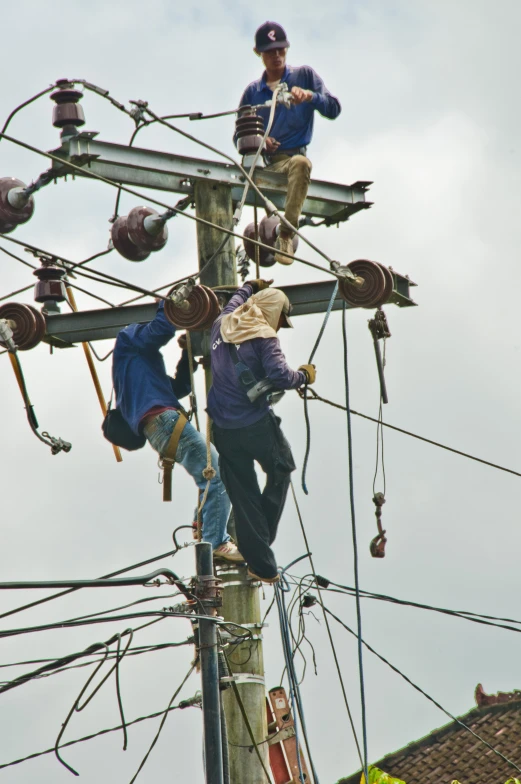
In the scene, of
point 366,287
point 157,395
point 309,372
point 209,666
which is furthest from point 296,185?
point 209,666

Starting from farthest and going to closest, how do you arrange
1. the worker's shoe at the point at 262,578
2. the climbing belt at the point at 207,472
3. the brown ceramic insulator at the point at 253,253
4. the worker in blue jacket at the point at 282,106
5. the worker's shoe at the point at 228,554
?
1. the brown ceramic insulator at the point at 253,253
2. the worker in blue jacket at the point at 282,106
3. the climbing belt at the point at 207,472
4. the worker's shoe at the point at 228,554
5. the worker's shoe at the point at 262,578

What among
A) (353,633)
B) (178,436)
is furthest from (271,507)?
(353,633)

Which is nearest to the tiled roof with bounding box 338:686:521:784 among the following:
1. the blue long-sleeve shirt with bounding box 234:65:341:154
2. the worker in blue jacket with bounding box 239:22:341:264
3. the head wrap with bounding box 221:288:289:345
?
the worker in blue jacket with bounding box 239:22:341:264

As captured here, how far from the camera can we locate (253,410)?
9.09 metres

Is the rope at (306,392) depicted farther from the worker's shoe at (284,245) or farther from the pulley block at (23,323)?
the pulley block at (23,323)

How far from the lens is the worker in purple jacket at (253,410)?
8961 millimetres

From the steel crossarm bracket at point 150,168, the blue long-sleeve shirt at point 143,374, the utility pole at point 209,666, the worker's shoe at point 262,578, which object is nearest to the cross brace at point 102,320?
the blue long-sleeve shirt at point 143,374

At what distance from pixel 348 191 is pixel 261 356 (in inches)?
72.4

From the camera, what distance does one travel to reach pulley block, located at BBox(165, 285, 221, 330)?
9.15 metres

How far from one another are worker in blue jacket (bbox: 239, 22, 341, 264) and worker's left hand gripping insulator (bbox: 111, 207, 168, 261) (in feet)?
2.68

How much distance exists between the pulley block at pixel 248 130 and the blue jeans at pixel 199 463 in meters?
1.76

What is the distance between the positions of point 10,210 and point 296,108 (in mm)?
2188

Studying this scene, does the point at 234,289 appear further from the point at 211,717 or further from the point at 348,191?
the point at 211,717

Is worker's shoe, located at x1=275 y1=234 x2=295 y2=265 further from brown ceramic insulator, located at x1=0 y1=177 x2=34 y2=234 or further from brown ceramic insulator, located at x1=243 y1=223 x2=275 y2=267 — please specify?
brown ceramic insulator, located at x1=0 y1=177 x2=34 y2=234
